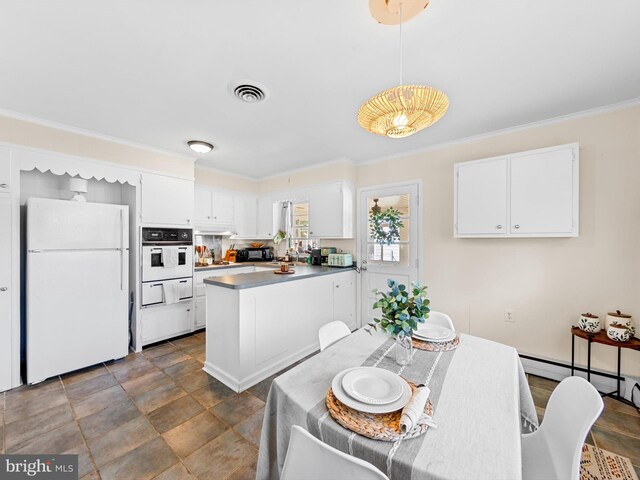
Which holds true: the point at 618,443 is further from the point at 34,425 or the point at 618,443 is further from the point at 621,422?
the point at 34,425

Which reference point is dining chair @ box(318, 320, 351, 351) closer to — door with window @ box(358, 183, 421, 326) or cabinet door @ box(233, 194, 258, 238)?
door with window @ box(358, 183, 421, 326)

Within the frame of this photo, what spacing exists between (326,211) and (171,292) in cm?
229

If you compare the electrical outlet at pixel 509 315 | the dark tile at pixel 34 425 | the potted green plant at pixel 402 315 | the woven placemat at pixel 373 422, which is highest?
the potted green plant at pixel 402 315

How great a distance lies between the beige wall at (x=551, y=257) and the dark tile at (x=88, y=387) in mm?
3483

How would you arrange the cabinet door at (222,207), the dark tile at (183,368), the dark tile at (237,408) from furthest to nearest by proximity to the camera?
1. the cabinet door at (222,207)
2. the dark tile at (183,368)
3. the dark tile at (237,408)

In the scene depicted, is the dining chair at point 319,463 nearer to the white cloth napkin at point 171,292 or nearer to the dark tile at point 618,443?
the dark tile at point 618,443

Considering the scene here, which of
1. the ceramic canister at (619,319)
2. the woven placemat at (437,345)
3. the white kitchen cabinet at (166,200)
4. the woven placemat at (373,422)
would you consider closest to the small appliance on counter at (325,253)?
the white kitchen cabinet at (166,200)

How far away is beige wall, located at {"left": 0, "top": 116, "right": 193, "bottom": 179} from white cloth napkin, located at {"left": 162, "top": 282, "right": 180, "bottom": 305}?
142 centimetres

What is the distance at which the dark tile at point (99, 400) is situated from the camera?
2049mm

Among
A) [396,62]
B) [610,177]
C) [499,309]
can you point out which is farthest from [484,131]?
[499,309]

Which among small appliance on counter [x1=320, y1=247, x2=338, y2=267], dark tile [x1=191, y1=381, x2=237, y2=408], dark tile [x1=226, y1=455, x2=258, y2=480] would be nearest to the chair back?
dark tile [x1=226, y1=455, x2=258, y2=480]

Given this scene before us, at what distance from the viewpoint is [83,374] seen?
260 cm

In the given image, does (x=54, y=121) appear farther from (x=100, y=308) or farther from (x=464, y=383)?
(x=464, y=383)

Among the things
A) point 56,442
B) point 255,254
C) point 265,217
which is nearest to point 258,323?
point 56,442
